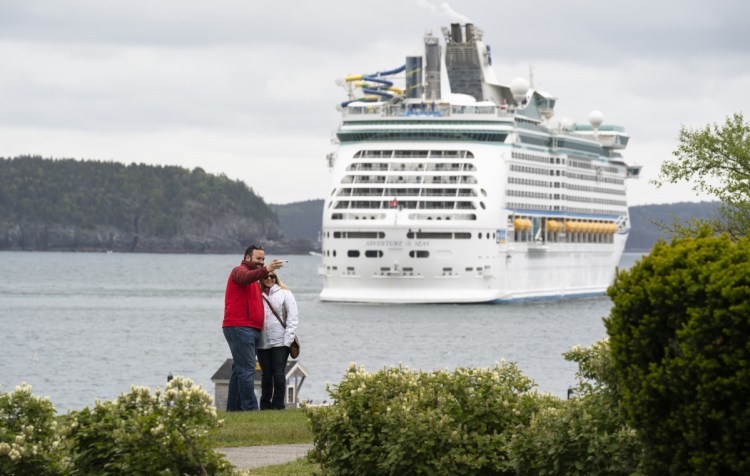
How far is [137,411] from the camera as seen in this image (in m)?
10.1

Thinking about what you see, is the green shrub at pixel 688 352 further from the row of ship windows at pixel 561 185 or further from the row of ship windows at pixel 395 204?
the row of ship windows at pixel 561 185

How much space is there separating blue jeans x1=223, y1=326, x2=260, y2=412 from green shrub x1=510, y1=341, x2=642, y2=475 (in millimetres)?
5528

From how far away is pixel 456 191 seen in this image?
75.4 metres

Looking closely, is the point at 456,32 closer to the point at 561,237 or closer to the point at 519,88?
the point at 519,88

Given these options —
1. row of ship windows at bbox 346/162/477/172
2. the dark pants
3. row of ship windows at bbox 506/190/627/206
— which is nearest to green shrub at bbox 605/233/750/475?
the dark pants

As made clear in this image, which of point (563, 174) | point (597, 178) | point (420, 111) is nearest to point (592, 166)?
point (597, 178)

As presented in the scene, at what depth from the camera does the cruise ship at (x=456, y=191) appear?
233 feet

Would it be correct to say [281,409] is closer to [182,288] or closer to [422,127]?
[422,127]

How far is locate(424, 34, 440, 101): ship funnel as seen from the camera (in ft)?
279

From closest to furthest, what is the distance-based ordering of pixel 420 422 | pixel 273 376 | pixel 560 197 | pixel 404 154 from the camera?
pixel 420 422
pixel 273 376
pixel 404 154
pixel 560 197

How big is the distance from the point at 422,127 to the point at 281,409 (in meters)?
61.3

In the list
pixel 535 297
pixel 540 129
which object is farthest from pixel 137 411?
pixel 540 129

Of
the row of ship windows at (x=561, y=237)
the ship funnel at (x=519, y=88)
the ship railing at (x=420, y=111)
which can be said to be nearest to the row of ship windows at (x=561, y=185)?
the row of ship windows at (x=561, y=237)

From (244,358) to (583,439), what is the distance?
20.9 feet
